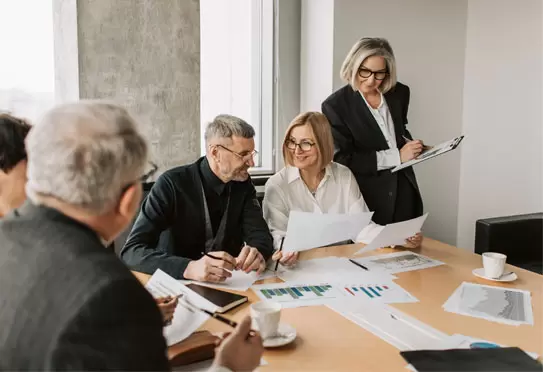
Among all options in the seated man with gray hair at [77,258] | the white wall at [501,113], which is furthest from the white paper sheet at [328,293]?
the white wall at [501,113]

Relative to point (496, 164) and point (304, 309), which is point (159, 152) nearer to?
point (304, 309)

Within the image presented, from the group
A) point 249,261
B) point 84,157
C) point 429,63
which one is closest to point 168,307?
point 249,261

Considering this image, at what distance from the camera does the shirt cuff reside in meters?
2.66

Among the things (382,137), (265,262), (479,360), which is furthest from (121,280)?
(382,137)

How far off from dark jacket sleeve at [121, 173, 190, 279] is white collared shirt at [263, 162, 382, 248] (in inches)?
18.2

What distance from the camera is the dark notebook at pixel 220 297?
4.84ft

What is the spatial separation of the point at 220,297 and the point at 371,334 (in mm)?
434

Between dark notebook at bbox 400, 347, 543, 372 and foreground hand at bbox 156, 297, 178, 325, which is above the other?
foreground hand at bbox 156, 297, 178, 325

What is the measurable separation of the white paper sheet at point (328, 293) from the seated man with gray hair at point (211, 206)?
28cm

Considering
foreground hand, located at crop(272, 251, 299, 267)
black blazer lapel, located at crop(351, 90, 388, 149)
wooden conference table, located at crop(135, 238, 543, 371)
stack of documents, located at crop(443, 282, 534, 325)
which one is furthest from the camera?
black blazer lapel, located at crop(351, 90, 388, 149)

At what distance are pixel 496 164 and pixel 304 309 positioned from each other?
2.46 meters

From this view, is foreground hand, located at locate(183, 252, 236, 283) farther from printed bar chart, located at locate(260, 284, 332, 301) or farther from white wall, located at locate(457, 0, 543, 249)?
white wall, located at locate(457, 0, 543, 249)

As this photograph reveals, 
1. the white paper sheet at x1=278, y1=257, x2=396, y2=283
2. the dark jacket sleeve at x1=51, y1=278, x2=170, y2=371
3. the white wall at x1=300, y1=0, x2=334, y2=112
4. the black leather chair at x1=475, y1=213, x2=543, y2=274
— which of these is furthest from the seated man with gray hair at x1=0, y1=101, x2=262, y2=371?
the white wall at x1=300, y1=0, x2=334, y2=112

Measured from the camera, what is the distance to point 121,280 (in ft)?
2.56
